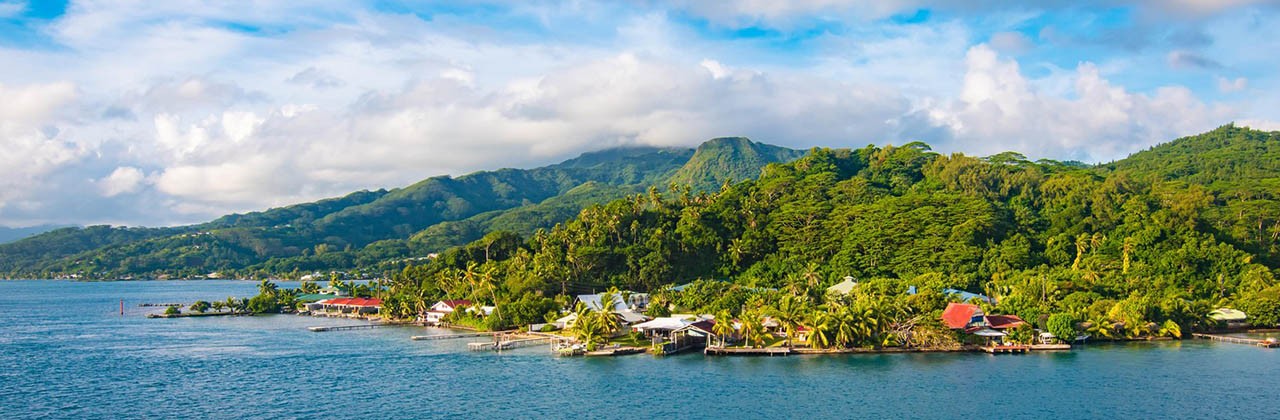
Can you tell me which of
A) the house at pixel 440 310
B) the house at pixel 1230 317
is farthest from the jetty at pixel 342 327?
the house at pixel 1230 317

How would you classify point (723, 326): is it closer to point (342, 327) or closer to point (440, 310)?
point (440, 310)

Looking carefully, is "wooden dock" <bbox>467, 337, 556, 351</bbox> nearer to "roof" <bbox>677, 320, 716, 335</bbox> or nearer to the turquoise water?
the turquoise water

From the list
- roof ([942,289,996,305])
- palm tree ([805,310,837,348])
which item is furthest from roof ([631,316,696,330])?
roof ([942,289,996,305])


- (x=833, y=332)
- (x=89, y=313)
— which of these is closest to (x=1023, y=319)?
(x=833, y=332)

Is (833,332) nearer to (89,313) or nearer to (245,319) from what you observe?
(245,319)

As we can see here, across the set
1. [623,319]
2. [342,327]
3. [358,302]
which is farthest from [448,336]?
[358,302]

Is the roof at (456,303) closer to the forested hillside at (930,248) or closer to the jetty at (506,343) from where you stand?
the forested hillside at (930,248)
